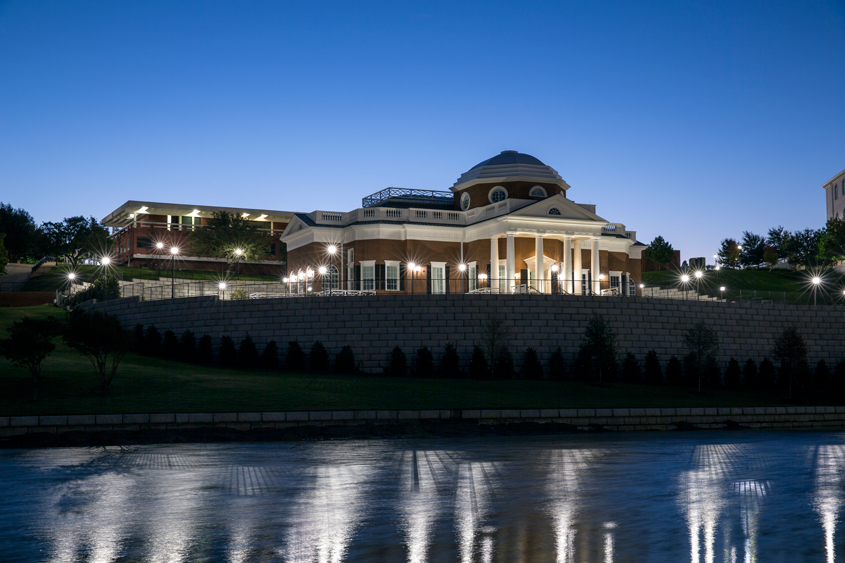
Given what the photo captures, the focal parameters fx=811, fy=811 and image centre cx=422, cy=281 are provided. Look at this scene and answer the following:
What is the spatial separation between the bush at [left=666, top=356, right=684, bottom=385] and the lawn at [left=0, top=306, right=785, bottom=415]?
1.32 metres

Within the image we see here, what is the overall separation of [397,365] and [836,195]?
7253cm

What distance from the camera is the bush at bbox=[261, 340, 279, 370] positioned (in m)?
34.2

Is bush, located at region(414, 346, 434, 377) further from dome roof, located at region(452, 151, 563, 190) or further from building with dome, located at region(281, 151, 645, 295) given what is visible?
dome roof, located at region(452, 151, 563, 190)

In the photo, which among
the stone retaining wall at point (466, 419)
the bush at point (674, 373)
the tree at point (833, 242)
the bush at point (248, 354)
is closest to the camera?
the stone retaining wall at point (466, 419)

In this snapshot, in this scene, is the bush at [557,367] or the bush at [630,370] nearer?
the bush at [557,367]

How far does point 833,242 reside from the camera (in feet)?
237

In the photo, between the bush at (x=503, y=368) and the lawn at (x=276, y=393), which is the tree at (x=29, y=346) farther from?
the bush at (x=503, y=368)

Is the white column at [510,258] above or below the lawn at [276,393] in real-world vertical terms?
above

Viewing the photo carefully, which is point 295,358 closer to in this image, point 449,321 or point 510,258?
point 449,321

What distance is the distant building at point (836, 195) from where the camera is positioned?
85812 millimetres

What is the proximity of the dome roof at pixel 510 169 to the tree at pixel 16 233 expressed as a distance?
42321 millimetres

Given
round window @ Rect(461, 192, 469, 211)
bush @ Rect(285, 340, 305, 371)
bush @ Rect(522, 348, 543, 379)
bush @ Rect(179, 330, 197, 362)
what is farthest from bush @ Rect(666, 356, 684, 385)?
round window @ Rect(461, 192, 469, 211)

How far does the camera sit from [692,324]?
37.4 m

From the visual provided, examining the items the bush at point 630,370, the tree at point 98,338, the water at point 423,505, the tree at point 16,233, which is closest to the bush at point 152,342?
the tree at point 98,338
